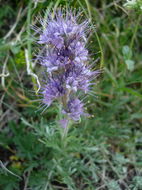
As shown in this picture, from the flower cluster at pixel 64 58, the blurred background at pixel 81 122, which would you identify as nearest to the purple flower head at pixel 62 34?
the flower cluster at pixel 64 58

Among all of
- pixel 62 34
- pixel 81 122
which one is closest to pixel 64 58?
pixel 62 34

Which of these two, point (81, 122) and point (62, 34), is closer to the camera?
point (62, 34)

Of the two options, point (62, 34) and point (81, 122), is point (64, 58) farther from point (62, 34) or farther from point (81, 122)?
point (81, 122)

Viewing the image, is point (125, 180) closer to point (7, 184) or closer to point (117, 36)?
point (7, 184)

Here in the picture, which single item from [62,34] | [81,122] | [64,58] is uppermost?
[62,34]

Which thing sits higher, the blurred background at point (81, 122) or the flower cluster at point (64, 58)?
the flower cluster at point (64, 58)

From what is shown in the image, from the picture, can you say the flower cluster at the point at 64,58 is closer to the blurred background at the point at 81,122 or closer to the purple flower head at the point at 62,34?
the purple flower head at the point at 62,34

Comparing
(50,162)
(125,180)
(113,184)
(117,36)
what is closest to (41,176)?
(50,162)

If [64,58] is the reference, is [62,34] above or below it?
above
